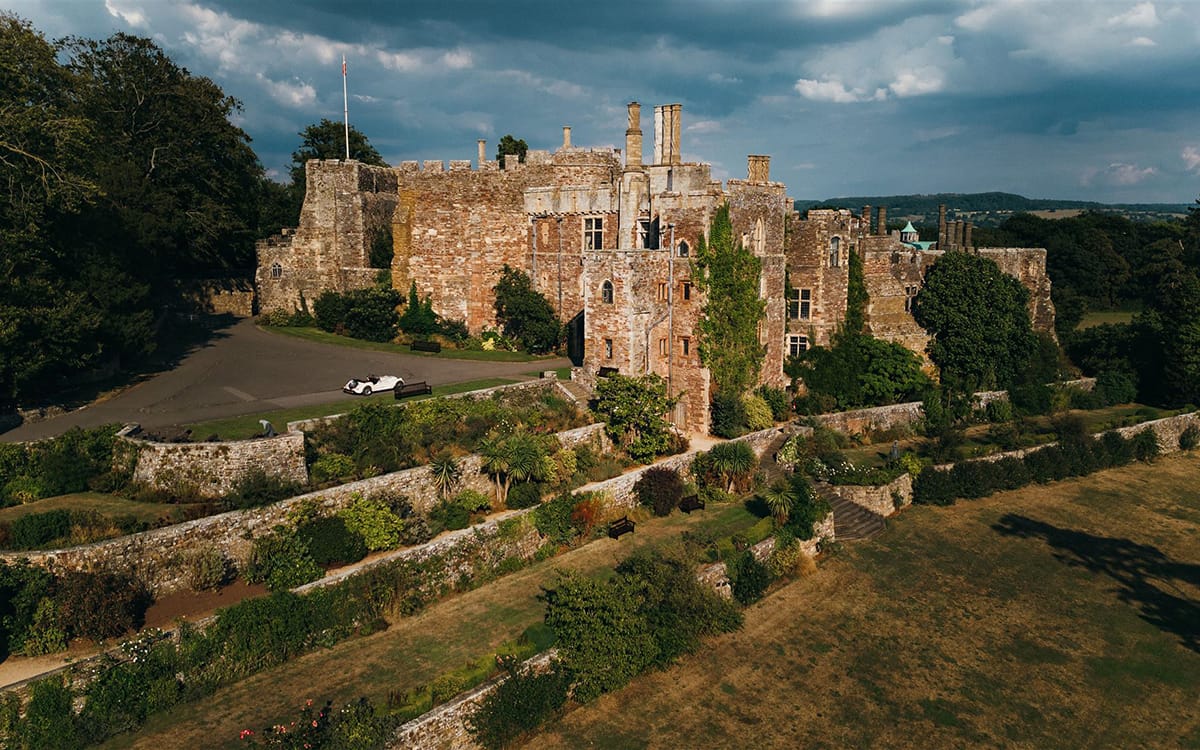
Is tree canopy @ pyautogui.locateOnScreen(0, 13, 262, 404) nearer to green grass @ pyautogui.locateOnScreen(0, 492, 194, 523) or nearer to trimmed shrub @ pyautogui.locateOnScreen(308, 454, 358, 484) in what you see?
green grass @ pyautogui.locateOnScreen(0, 492, 194, 523)

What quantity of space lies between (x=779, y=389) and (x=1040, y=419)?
1533 centimetres

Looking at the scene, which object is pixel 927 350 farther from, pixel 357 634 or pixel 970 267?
pixel 357 634

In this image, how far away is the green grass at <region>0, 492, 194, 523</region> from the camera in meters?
20.8

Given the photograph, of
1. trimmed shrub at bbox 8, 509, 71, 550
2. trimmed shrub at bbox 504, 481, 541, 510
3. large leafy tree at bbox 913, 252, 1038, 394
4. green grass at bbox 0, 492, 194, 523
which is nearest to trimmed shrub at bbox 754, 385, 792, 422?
large leafy tree at bbox 913, 252, 1038, 394

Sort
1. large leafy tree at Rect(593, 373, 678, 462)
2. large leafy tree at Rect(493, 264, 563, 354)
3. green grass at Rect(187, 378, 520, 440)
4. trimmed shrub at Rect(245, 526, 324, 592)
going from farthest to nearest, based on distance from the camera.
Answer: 1. large leafy tree at Rect(493, 264, 563, 354)
2. large leafy tree at Rect(593, 373, 678, 462)
3. green grass at Rect(187, 378, 520, 440)
4. trimmed shrub at Rect(245, 526, 324, 592)

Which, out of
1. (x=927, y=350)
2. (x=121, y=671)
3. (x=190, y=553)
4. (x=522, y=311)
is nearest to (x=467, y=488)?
(x=190, y=553)

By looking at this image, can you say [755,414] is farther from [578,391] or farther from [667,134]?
[667,134]

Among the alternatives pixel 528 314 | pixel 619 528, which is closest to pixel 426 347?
pixel 528 314

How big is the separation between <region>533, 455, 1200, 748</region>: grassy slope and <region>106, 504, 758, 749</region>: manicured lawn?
11.6 ft

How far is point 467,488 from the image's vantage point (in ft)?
85.4

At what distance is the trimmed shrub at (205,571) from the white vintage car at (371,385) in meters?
11.0

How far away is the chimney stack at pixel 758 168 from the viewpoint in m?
37.9

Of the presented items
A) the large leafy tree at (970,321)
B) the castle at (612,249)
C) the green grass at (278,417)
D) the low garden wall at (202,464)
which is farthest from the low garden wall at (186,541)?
the large leafy tree at (970,321)

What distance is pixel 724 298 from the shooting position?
3309cm
